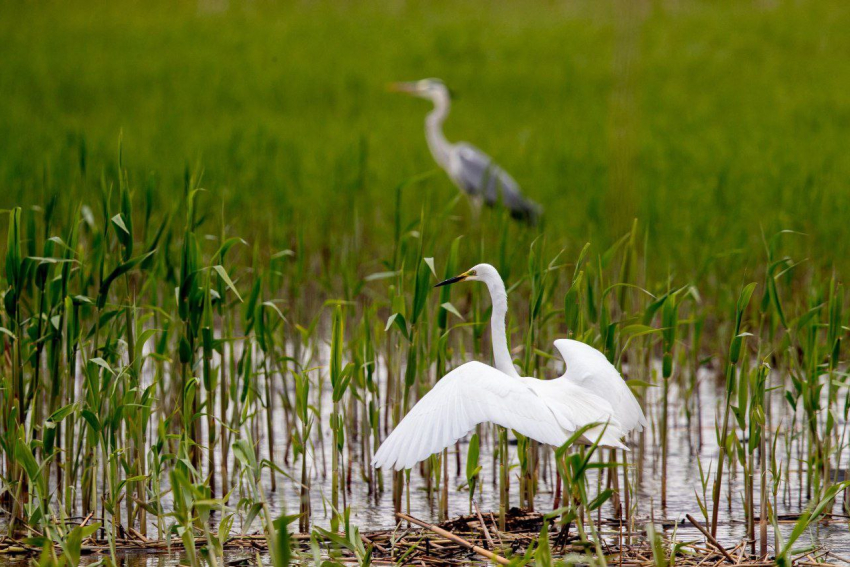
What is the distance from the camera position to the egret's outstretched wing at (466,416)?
347cm

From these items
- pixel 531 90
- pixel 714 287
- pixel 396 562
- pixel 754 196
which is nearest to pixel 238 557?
pixel 396 562

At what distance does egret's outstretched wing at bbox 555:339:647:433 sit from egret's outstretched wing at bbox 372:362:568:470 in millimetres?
289

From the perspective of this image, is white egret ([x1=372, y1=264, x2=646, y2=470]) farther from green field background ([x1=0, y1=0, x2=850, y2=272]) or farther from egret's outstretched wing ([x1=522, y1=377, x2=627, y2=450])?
A: green field background ([x1=0, y1=0, x2=850, y2=272])

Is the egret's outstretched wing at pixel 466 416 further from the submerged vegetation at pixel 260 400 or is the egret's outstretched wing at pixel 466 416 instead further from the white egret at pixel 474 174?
the white egret at pixel 474 174

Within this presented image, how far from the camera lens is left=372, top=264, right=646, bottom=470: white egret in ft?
A: 11.5

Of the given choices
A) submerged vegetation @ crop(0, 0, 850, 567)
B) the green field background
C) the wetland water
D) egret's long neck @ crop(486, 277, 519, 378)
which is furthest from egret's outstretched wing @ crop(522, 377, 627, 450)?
Answer: the green field background

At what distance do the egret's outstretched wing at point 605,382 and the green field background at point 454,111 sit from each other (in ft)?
3.43

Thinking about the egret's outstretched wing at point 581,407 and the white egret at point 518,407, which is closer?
the white egret at point 518,407

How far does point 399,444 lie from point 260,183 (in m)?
6.07

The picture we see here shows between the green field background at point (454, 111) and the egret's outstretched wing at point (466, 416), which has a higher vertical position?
the green field background at point (454, 111)

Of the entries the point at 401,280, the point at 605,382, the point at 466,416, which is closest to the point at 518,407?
the point at 466,416

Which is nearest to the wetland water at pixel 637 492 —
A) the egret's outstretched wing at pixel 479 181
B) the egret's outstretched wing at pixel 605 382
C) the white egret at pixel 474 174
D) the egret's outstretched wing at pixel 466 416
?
the egret's outstretched wing at pixel 605 382

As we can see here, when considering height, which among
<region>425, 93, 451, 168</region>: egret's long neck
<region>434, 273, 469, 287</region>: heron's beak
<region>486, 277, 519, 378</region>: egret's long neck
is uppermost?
<region>425, 93, 451, 168</region>: egret's long neck

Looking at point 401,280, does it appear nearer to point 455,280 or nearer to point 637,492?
point 455,280
